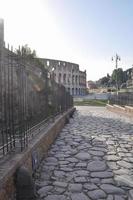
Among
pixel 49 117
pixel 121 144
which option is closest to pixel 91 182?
pixel 121 144

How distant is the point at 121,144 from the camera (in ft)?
23.5

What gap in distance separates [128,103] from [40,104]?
12.7m

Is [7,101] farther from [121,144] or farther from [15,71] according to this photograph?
[121,144]

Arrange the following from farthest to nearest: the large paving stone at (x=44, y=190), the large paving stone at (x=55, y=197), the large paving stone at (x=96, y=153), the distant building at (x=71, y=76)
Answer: the distant building at (x=71, y=76) → the large paving stone at (x=96, y=153) → the large paving stone at (x=44, y=190) → the large paving stone at (x=55, y=197)

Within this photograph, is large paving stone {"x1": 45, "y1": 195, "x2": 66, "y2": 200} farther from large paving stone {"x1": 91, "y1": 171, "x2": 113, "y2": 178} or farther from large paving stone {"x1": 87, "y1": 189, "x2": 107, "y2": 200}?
large paving stone {"x1": 91, "y1": 171, "x2": 113, "y2": 178}

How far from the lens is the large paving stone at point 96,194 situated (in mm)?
3615

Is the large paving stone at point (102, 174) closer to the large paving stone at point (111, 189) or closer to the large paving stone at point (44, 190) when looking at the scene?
the large paving stone at point (111, 189)

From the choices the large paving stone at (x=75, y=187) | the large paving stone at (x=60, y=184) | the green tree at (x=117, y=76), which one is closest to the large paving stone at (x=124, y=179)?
the large paving stone at (x=75, y=187)

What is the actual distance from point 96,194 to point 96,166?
4.45ft

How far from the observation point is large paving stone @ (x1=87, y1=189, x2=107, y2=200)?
142 inches

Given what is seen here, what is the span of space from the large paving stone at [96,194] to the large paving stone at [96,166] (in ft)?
3.26

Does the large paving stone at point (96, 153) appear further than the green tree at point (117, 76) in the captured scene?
No

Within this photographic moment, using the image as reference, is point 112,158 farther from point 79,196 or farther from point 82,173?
point 79,196

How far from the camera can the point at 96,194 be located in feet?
12.2
